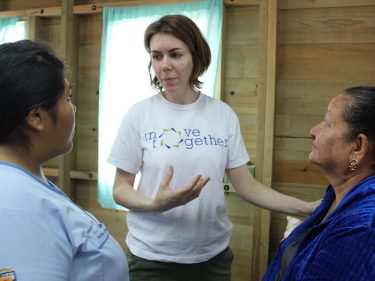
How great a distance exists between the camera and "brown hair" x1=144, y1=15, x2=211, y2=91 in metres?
1.42

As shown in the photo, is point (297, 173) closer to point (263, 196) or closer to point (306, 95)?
point (306, 95)

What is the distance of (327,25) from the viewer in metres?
2.21

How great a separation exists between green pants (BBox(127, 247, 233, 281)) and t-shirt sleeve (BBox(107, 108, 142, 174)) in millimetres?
350

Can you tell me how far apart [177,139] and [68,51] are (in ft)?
5.50

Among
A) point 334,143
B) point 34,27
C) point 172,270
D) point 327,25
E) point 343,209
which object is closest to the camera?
point 343,209

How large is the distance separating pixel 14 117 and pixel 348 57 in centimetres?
200

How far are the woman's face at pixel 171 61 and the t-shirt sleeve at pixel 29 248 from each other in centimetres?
85

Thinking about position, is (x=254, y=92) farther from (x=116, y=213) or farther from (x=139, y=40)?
(x=116, y=213)

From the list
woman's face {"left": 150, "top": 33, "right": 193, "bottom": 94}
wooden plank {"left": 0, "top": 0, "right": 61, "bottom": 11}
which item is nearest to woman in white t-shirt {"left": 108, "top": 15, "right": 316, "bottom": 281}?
woman's face {"left": 150, "top": 33, "right": 193, "bottom": 94}

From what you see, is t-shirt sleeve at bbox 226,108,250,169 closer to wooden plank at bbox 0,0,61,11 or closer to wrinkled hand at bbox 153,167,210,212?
wrinkled hand at bbox 153,167,210,212

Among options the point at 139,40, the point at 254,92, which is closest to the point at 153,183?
the point at 254,92

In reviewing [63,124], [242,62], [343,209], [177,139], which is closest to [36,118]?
[63,124]

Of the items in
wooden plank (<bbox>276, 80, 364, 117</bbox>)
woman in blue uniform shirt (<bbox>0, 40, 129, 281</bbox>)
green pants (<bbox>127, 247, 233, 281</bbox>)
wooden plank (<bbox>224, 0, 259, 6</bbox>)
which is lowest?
green pants (<bbox>127, 247, 233, 281</bbox>)

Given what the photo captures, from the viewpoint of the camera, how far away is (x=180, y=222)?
4.54 ft
